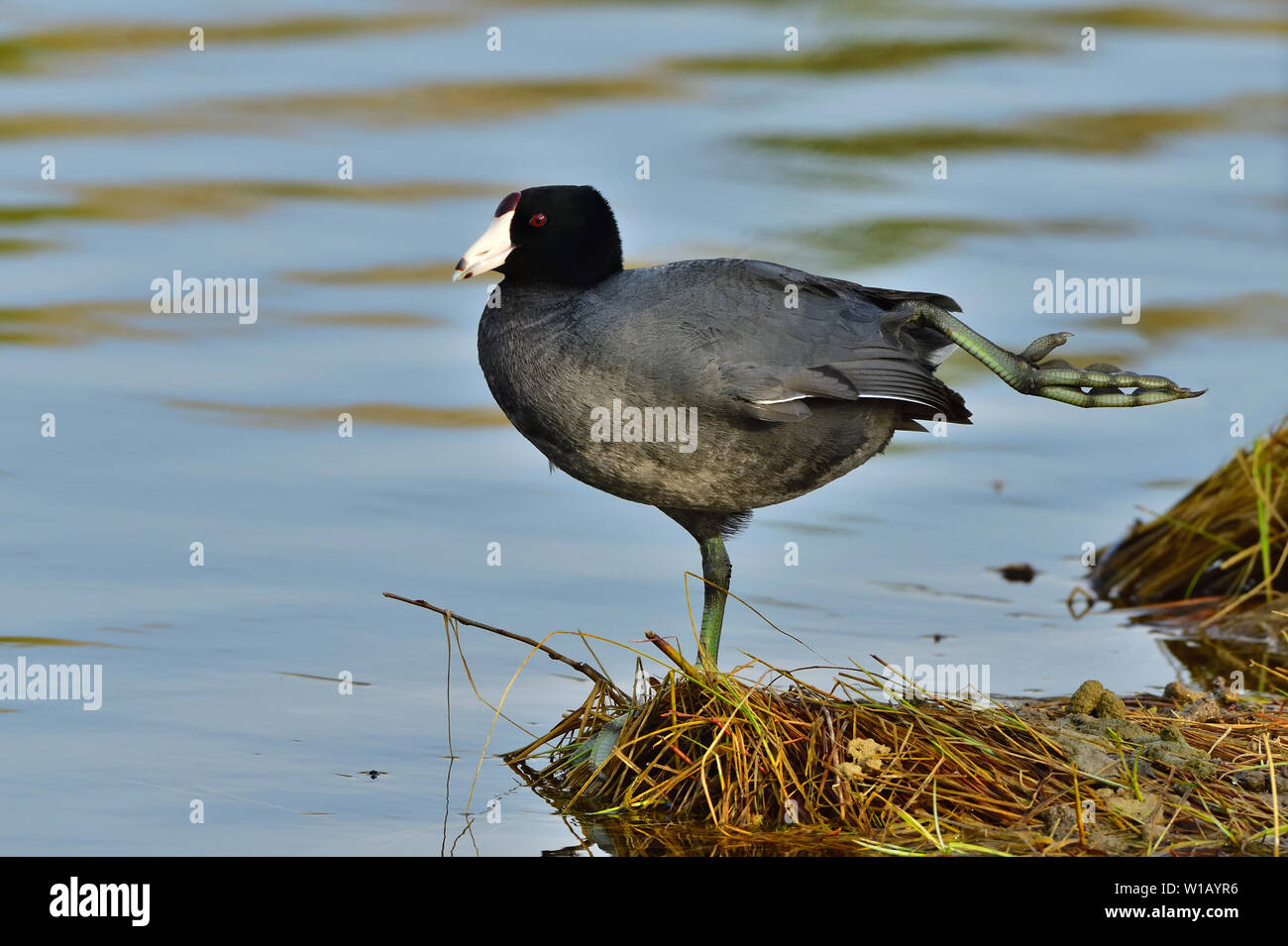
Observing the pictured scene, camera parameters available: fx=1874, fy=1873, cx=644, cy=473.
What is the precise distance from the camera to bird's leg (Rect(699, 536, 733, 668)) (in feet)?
18.6

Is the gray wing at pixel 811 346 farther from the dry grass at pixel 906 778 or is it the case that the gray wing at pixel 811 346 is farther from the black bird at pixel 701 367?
the dry grass at pixel 906 778

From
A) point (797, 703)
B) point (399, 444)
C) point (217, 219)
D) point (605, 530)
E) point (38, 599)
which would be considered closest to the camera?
point (797, 703)

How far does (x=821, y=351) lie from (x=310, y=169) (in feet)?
26.9

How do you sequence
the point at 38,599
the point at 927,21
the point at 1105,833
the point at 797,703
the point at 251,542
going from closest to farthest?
the point at 1105,833, the point at 797,703, the point at 38,599, the point at 251,542, the point at 927,21

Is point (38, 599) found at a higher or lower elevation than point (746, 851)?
higher

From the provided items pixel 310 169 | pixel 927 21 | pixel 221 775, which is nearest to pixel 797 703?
pixel 221 775

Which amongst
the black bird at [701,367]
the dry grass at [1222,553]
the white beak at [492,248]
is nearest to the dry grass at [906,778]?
the black bird at [701,367]

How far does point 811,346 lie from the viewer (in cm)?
530

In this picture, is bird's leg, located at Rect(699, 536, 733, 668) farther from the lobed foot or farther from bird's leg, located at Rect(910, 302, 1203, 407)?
the lobed foot

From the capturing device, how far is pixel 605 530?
26.1 feet

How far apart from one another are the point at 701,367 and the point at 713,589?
35.6 inches

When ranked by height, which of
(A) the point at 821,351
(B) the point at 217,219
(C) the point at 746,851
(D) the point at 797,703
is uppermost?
(B) the point at 217,219

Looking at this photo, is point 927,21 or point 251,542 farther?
point 927,21

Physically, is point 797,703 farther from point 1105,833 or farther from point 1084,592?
point 1084,592
